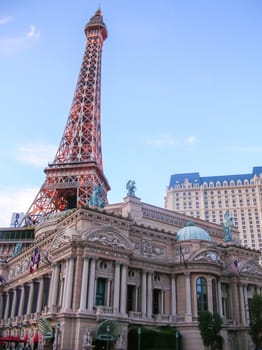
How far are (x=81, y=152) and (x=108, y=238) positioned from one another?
6389 cm

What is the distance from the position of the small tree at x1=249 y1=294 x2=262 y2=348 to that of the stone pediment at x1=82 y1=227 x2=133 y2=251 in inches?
718

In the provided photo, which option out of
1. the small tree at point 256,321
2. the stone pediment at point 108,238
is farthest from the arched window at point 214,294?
the stone pediment at point 108,238

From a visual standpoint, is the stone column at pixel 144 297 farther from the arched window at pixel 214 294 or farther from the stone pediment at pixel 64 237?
the stone pediment at pixel 64 237

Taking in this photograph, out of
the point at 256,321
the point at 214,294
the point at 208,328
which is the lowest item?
the point at 208,328

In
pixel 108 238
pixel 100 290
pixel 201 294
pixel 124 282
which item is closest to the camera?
pixel 100 290

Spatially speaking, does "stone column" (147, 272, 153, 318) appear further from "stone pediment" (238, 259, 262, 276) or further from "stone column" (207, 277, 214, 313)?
"stone pediment" (238, 259, 262, 276)

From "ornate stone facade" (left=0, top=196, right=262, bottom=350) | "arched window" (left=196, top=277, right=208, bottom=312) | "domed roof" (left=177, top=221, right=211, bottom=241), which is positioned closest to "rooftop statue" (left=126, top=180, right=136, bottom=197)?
"ornate stone facade" (left=0, top=196, right=262, bottom=350)

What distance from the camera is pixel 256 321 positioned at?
1957 inches

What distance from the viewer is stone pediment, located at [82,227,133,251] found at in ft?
151

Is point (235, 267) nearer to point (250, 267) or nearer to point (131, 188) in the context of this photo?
point (250, 267)

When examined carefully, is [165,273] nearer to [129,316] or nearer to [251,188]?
[129,316]

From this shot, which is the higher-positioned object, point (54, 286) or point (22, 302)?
point (54, 286)

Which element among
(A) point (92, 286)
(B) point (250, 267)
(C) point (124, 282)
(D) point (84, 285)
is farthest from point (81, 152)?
(D) point (84, 285)

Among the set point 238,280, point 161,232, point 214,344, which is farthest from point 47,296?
point 238,280
